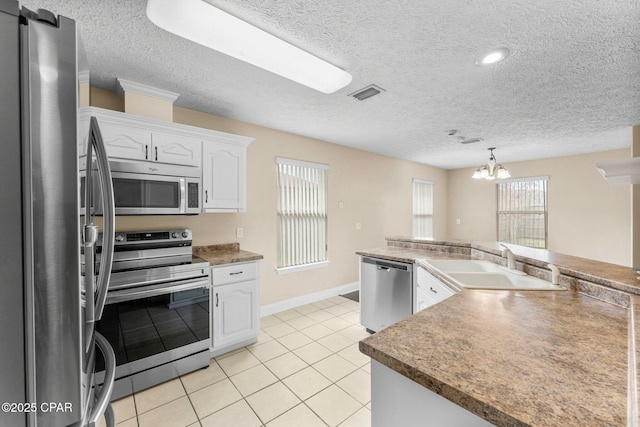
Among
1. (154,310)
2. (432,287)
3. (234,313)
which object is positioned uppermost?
(432,287)

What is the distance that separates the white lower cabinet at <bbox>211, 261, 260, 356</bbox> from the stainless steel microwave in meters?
0.67

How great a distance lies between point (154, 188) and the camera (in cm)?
219

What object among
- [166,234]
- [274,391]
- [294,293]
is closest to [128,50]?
[166,234]

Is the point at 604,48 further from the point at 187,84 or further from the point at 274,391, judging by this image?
the point at 274,391

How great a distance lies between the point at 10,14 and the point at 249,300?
243cm

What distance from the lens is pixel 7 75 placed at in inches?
23.0

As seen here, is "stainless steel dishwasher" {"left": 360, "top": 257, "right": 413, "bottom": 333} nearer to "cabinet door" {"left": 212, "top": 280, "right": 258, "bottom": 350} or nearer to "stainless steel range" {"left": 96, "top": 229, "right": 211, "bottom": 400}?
"cabinet door" {"left": 212, "top": 280, "right": 258, "bottom": 350}

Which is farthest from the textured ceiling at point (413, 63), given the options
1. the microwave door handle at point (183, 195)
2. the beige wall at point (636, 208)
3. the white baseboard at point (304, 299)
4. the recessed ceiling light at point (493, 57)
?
the white baseboard at point (304, 299)

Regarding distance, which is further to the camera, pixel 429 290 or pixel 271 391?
pixel 429 290

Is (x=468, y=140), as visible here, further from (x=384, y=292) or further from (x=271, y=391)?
(x=271, y=391)

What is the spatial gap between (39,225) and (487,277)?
246 centimetres

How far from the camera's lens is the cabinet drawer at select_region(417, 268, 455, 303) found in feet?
6.16

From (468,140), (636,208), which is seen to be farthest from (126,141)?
(636,208)

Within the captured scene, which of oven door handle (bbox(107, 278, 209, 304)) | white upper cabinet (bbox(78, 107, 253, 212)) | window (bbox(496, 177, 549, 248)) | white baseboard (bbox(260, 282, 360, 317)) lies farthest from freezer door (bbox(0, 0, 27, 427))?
window (bbox(496, 177, 549, 248))
